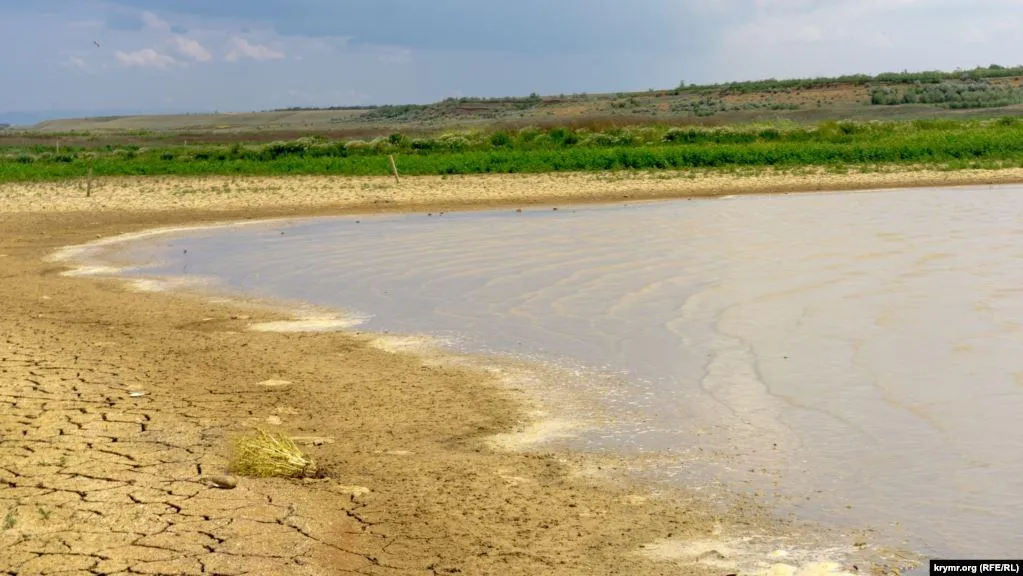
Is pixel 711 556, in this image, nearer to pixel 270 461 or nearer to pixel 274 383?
pixel 270 461

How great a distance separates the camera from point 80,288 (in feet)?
50.4

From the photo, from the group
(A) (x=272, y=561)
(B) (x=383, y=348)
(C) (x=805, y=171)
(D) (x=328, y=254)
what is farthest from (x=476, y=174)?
(A) (x=272, y=561)

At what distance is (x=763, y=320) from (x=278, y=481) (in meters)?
6.57

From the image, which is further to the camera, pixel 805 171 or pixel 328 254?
pixel 805 171

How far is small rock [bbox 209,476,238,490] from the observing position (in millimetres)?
6738

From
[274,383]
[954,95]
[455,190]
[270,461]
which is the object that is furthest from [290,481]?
[954,95]

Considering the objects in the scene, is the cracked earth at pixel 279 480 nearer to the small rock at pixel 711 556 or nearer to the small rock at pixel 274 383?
the small rock at pixel 274 383

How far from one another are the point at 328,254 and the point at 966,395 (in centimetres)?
1205

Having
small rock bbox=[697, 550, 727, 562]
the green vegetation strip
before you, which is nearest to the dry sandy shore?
small rock bbox=[697, 550, 727, 562]

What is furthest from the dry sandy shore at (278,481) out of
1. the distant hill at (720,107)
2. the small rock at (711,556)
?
the distant hill at (720,107)

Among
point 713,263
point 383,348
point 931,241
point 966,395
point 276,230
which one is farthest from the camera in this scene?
point 276,230

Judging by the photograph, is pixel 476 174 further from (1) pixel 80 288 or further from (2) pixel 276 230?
(1) pixel 80 288

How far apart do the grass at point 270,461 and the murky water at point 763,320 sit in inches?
79.1

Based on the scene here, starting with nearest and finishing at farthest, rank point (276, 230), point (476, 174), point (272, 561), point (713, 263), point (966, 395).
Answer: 1. point (272, 561)
2. point (966, 395)
3. point (713, 263)
4. point (276, 230)
5. point (476, 174)
